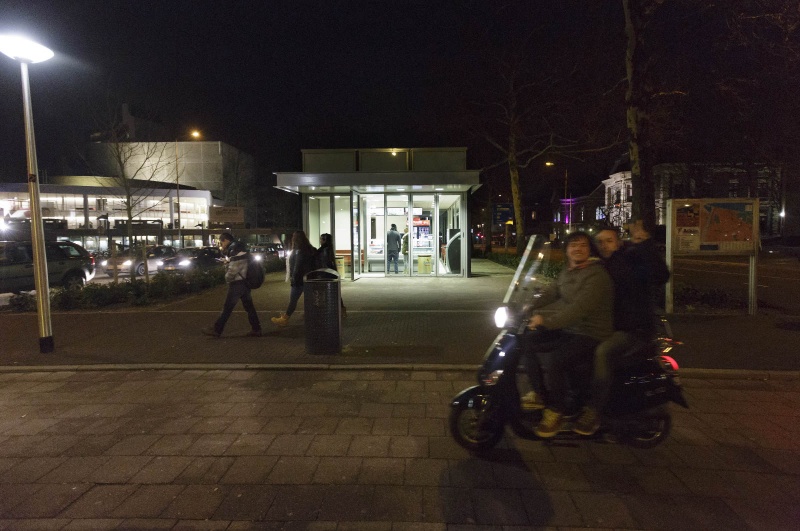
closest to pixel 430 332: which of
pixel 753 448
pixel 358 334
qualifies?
pixel 358 334

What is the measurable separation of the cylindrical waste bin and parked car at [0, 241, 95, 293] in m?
8.51

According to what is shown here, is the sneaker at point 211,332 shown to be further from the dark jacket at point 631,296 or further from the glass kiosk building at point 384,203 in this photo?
the glass kiosk building at point 384,203

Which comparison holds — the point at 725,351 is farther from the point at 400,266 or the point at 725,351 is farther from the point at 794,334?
the point at 400,266

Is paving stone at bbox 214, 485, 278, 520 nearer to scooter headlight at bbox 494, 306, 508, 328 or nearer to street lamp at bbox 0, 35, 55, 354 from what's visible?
scooter headlight at bbox 494, 306, 508, 328

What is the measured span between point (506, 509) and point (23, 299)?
522 inches

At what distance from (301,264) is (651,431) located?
21.0 ft

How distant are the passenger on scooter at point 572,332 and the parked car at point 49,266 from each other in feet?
41.7

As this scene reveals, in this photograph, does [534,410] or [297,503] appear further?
[534,410]

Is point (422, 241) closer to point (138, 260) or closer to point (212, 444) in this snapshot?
point (138, 260)

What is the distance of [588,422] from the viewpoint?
169 inches

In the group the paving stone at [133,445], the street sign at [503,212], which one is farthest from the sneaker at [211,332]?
the street sign at [503,212]

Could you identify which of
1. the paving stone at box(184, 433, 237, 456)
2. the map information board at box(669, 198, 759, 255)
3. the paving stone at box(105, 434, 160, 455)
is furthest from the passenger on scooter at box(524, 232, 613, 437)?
the map information board at box(669, 198, 759, 255)

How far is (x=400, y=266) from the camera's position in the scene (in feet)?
64.5

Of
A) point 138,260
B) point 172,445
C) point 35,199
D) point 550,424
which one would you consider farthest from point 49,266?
point 550,424
